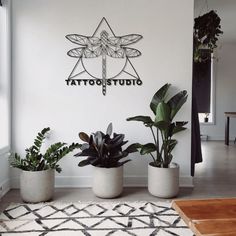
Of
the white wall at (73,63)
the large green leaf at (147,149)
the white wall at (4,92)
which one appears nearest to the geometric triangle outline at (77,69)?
the white wall at (73,63)

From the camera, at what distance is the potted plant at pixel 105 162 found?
3.13m

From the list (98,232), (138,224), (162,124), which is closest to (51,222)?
(98,232)

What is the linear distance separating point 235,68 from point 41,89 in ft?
19.8

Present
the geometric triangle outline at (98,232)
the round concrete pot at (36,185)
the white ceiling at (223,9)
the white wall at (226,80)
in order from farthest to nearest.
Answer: the white wall at (226,80)
the white ceiling at (223,9)
the round concrete pot at (36,185)
the geometric triangle outline at (98,232)

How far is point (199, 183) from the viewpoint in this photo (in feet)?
12.6

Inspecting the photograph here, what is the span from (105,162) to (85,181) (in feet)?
2.01

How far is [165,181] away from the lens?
3209 millimetres

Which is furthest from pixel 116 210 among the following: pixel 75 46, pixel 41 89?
pixel 75 46

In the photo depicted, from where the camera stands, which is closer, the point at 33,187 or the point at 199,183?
the point at 33,187

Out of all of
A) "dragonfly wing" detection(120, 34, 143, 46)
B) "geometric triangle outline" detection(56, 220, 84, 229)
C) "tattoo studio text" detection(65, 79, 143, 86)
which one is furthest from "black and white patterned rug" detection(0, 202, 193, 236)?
"dragonfly wing" detection(120, 34, 143, 46)

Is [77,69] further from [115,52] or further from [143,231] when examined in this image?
[143,231]

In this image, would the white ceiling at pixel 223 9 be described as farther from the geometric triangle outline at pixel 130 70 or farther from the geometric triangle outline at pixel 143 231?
the geometric triangle outline at pixel 143 231

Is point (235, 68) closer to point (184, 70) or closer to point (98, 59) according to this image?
point (184, 70)

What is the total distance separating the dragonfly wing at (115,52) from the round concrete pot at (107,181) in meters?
1.36
